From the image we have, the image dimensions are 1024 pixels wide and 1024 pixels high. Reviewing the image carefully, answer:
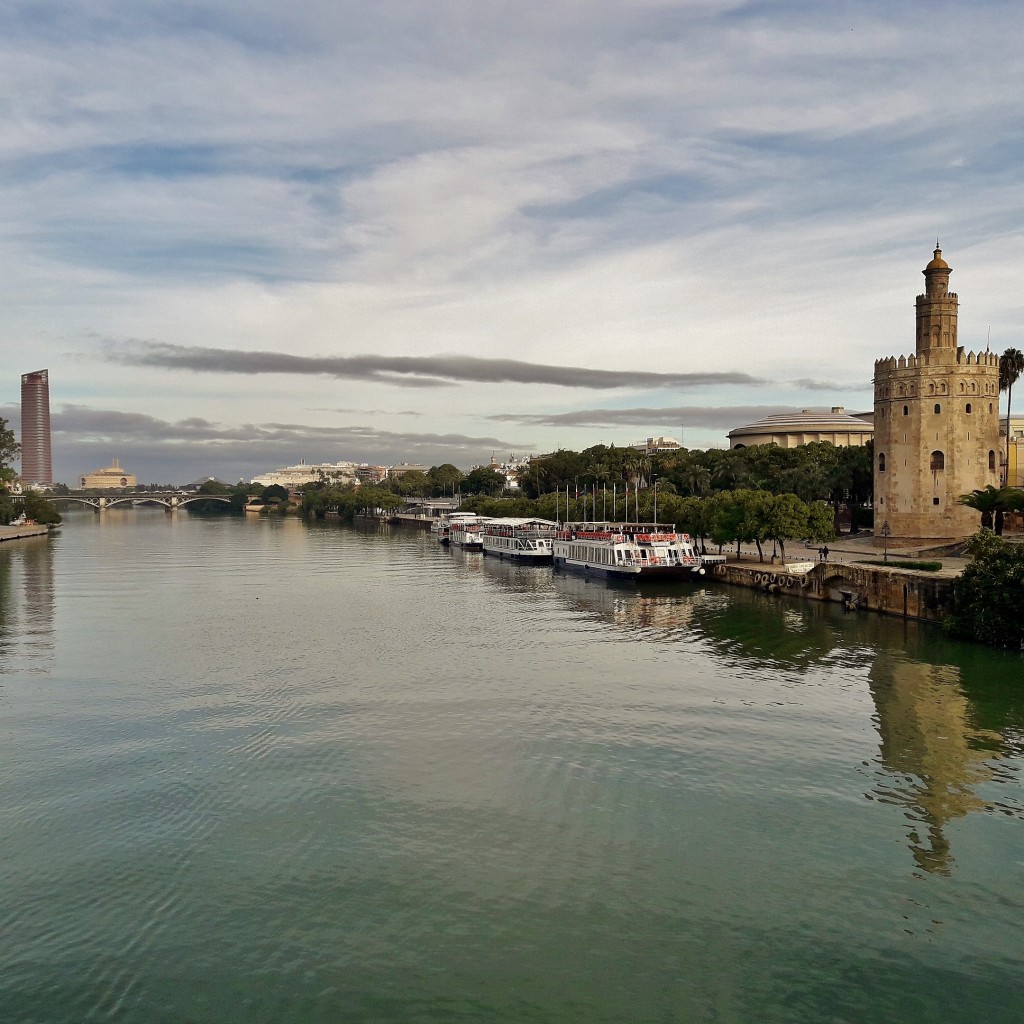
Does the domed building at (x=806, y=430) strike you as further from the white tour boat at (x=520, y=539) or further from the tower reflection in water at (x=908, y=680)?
the tower reflection in water at (x=908, y=680)

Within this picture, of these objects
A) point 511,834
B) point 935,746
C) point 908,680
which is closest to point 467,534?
point 908,680

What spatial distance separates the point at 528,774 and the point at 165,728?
42.4 feet

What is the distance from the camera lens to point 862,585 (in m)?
58.0

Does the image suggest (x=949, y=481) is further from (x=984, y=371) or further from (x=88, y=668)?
(x=88, y=668)

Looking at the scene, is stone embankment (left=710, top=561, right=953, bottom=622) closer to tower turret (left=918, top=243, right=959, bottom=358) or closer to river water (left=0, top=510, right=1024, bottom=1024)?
river water (left=0, top=510, right=1024, bottom=1024)

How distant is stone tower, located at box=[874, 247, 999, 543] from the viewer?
236 ft

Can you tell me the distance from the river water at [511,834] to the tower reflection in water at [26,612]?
659 millimetres

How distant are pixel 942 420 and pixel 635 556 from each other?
25.9 metres

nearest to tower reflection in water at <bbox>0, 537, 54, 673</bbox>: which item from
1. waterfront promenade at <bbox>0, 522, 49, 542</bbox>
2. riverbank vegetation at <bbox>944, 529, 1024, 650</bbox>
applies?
waterfront promenade at <bbox>0, 522, 49, 542</bbox>

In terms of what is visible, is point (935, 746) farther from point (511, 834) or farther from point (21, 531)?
point (21, 531)

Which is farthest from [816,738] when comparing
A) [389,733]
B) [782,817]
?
[389,733]

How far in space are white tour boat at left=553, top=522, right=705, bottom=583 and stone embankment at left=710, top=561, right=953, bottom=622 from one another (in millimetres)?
4709


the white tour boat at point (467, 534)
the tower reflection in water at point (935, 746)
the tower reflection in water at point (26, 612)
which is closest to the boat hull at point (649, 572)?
the tower reflection in water at point (935, 746)

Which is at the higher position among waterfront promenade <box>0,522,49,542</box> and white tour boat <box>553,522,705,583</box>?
white tour boat <box>553,522,705,583</box>
